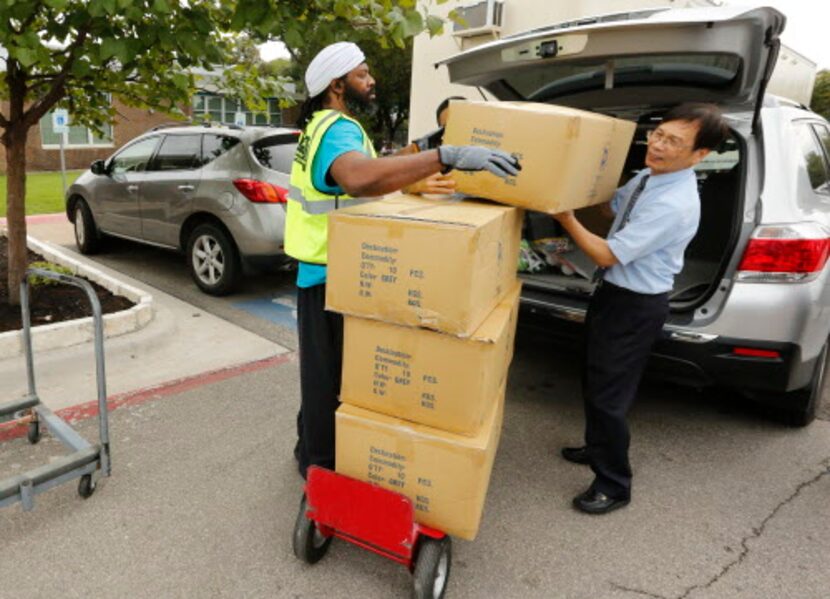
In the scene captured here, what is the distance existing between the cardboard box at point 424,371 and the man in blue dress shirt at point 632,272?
66 centimetres

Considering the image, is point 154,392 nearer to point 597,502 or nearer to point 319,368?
point 319,368

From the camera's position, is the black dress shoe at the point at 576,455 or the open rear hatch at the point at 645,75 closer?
the open rear hatch at the point at 645,75

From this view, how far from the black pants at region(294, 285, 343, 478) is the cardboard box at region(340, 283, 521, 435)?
0.87ft

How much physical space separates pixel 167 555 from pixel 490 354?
151cm

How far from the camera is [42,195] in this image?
12719mm

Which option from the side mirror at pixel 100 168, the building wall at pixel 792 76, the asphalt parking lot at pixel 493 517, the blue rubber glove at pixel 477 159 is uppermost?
the building wall at pixel 792 76

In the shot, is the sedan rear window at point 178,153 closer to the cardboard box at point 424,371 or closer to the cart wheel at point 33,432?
the cart wheel at point 33,432

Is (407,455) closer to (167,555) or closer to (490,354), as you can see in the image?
(490,354)

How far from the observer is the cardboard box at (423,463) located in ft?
6.55

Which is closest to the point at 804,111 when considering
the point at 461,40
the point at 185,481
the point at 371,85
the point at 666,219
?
the point at 666,219

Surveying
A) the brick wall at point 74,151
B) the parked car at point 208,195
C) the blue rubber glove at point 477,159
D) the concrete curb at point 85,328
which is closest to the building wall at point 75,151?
the brick wall at point 74,151

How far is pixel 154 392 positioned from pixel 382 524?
223 cm

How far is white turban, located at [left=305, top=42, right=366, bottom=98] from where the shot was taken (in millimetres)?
2227

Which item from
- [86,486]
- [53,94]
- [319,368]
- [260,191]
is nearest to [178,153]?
[260,191]
